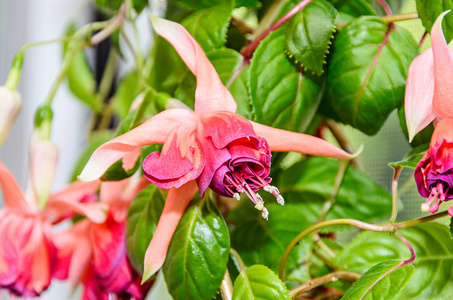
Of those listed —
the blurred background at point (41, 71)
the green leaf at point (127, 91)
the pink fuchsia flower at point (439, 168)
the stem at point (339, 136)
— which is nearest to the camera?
the pink fuchsia flower at point (439, 168)

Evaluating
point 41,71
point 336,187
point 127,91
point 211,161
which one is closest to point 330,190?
point 336,187

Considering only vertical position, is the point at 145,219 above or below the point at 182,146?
below

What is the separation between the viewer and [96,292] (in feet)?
1.60

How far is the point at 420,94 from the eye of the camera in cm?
33

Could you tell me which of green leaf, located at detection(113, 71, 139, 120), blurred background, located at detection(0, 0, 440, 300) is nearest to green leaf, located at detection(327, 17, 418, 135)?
green leaf, located at detection(113, 71, 139, 120)

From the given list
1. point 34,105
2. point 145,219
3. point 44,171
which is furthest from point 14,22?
point 145,219

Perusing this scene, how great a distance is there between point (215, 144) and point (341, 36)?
168 mm

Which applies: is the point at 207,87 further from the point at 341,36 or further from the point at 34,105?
the point at 34,105

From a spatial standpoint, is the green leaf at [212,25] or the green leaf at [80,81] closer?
the green leaf at [212,25]

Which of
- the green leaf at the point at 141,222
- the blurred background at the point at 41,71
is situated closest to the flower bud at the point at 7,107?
the green leaf at the point at 141,222

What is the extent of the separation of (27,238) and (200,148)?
0.24 metres

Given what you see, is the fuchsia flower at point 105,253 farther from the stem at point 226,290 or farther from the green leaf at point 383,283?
the green leaf at point 383,283

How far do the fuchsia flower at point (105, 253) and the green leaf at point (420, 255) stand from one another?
0.20 m

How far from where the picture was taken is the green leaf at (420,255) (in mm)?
409
